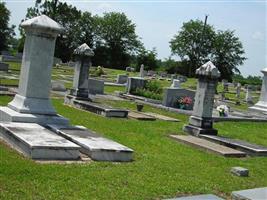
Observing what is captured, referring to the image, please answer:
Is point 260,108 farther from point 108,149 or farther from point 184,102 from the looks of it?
point 108,149

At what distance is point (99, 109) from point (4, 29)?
167ft

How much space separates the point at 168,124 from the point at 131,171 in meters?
6.81

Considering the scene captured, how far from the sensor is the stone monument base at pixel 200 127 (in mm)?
12532

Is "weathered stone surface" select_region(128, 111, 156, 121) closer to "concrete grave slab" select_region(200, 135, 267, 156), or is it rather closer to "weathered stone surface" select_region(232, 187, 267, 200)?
"concrete grave slab" select_region(200, 135, 267, 156)

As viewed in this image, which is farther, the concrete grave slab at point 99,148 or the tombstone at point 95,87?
the tombstone at point 95,87

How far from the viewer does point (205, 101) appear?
42.5 feet

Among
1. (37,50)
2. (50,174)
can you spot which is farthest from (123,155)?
(37,50)

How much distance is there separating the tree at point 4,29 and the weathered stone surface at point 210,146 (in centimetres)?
5240

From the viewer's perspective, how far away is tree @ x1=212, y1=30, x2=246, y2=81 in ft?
252

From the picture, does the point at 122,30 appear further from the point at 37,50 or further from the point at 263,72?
the point at 37,50

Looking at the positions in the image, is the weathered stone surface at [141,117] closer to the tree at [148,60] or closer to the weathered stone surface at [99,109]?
the weathered stone surface at [99,109]

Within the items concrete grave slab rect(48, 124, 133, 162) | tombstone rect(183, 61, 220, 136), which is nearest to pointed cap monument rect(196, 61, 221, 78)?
tombstone rect(183, 61, 220, 136)

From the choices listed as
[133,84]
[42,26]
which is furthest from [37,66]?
[133,84]

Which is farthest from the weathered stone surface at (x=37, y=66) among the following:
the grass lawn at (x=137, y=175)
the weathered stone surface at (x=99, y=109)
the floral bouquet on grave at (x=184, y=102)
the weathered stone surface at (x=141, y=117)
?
the floral bouquet on grave at (x=184, y=102)
